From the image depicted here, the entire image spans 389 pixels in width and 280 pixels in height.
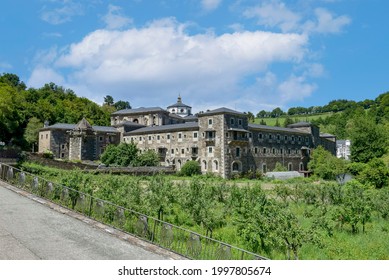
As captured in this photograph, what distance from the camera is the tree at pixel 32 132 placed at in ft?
211

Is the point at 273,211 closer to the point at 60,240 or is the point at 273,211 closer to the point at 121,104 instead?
the point at 60,240

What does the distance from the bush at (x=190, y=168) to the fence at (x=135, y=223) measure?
1206 inches

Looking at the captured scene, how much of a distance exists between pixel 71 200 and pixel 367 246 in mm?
12723

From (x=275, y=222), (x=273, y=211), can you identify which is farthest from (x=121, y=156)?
(x=275, y=222)

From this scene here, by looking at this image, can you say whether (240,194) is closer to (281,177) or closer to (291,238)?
(291,238)

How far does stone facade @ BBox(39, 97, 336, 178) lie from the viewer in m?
50.4

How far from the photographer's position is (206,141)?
51031 mm

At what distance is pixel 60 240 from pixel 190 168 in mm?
39059

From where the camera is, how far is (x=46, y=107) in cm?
7588

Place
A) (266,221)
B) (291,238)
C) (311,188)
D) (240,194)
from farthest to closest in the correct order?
1. (311,188)
2. (240,194)
3. (266,221)
4. (291,238)

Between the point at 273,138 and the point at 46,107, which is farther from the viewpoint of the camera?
the point at 46,107

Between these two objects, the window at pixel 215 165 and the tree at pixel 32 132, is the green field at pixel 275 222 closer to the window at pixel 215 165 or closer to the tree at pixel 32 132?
the window at pixel 215 165

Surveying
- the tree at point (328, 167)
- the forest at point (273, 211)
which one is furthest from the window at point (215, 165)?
the forest at point (273, 211)

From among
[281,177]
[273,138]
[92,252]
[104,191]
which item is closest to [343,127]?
[273,138]
